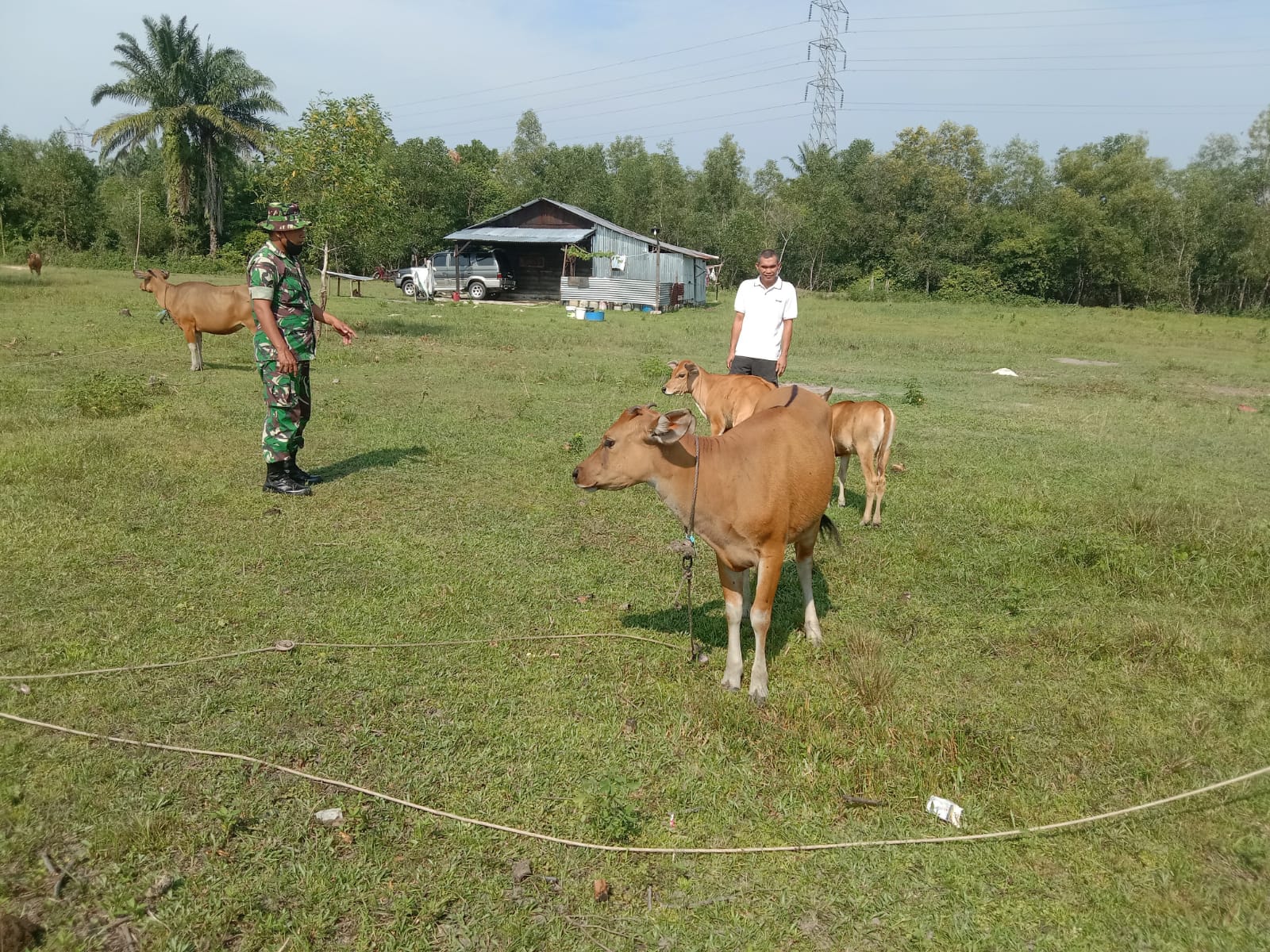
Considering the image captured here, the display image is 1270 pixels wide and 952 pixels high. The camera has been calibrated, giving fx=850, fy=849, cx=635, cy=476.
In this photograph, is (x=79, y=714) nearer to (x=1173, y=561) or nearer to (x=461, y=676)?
(x=461, y=676)

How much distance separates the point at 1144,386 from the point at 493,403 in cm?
1447

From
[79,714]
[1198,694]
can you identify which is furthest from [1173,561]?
[79,714]

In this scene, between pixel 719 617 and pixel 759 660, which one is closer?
pixel 759 660

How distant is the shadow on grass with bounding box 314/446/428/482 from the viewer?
30.3 ft

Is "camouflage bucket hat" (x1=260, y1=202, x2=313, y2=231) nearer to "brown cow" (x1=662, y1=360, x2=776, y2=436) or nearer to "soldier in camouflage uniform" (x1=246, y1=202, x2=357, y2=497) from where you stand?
"soldier in camouflage uniform" (x1=246, y1=202, x2=357, y2=497)

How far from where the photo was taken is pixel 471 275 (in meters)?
40.3

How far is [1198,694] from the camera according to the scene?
517 cm

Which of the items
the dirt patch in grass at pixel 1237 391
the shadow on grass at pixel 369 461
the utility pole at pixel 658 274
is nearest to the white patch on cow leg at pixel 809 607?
the shadow on grass at pixel 369 461

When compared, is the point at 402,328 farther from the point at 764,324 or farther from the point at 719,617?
the point at 719,617

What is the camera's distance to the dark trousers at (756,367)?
9500 mm

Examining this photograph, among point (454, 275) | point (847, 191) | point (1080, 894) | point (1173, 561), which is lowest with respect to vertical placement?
point (1080, 894)

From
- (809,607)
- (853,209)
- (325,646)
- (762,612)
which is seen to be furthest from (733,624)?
(853,209)

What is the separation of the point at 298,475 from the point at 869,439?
5.81m

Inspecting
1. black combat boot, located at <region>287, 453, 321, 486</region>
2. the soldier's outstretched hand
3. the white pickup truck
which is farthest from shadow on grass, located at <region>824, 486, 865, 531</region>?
the white pickup truck
